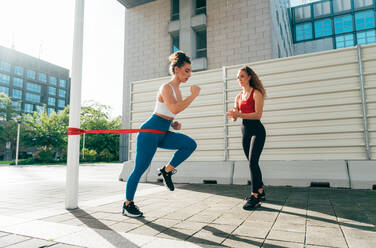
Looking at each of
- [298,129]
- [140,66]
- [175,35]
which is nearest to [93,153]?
[140,66]

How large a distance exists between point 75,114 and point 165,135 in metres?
1.35

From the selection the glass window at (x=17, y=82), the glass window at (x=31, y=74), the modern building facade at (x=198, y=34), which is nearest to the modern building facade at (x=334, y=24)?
the modern building facade at (x=198, y=34)

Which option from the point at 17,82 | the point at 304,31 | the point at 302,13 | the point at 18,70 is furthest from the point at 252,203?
the point at 18,70

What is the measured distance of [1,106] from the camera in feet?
135

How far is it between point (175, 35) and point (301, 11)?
63.1ft

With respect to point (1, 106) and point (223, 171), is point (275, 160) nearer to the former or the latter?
point (223, 171)

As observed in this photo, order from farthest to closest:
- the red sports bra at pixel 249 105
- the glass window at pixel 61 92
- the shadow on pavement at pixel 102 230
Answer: the glass window at pixel 61 92, the red sports bra at pixel 249 105, the shadow on pavement at pixel 102 230

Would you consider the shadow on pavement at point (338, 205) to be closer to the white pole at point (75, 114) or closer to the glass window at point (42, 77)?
the white pole at point (75, 114)

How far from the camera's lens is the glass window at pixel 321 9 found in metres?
31.2

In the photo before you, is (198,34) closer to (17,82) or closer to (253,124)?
(253,124)

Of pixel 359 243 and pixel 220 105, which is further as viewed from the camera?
pixel 220 105

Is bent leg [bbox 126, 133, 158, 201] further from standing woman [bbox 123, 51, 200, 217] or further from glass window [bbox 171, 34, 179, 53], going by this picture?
glass window [bbox 171, 34, 179, 53]

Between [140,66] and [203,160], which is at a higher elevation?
[140,66]

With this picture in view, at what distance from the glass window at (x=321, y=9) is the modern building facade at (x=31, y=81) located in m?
60.0
